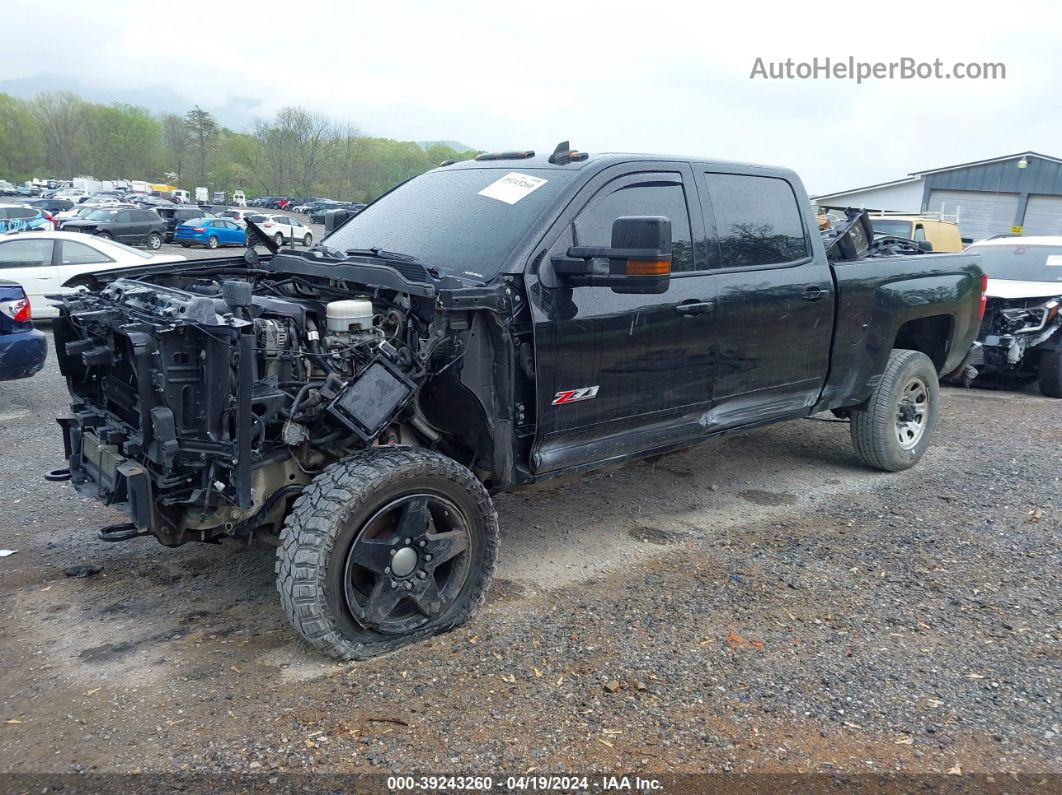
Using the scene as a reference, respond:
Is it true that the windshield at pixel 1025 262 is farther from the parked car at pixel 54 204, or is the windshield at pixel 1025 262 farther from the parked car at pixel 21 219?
the parked car at pixel 54 204

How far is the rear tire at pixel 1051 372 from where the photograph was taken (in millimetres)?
9148

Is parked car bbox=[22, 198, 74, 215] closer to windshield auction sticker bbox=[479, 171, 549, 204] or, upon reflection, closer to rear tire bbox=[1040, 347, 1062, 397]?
rear tire bbox=[1040, 347, 1062, 397]

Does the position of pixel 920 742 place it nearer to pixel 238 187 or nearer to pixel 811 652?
pixel 811 652

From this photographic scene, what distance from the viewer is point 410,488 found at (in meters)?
3.39

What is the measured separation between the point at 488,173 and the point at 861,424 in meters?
3.26

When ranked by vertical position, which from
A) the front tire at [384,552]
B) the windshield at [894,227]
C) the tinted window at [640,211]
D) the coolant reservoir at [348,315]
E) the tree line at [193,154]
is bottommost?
the front tire at [384,552]

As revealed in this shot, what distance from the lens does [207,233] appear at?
3069 cm

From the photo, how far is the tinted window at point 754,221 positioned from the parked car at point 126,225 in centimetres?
2594

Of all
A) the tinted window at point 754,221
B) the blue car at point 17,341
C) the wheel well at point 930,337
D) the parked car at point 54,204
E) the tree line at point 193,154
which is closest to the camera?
the tinted window at point 754,221

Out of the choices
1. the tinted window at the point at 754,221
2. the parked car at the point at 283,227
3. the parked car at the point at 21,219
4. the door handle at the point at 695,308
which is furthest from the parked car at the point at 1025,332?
the parked car at the point at 283,227

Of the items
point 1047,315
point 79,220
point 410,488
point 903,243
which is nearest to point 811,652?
point 410,488

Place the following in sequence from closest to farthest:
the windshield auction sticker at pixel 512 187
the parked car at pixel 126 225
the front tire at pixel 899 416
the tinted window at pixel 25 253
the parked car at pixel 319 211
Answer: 1. the windshield auction sticker at pixel 512 187
2. the front tire at pixel 899 416
3. the tinted window at pixel 25 253
4. the parked car at pixel 126 225
5. the parked car at pixel 319 211

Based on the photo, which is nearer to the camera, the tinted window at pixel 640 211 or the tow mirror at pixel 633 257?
the tow mirror at pixel 633 257

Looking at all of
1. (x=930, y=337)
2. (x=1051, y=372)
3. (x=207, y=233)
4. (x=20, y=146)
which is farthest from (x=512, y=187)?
(x=20, y=146)
